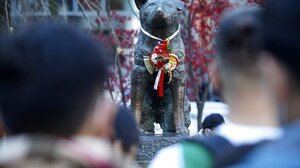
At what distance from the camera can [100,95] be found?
2.63 meters

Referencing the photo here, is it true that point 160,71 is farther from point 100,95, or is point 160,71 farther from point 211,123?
point 100,95

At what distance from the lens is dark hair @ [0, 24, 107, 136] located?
2518mm

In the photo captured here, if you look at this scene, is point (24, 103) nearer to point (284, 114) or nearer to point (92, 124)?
point (92, 124)

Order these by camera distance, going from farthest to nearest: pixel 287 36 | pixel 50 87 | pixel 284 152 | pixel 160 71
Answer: pixel 160 71, pixel 50 87, pixel 287 36, pixel 284 152

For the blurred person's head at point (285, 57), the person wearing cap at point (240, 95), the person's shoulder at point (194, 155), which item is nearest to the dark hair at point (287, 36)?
the blurred person's head at point (285, 57)

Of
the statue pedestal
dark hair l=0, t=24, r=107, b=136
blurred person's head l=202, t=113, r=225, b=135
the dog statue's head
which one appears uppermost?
dark hair l=0, t=24, r=107, b=136

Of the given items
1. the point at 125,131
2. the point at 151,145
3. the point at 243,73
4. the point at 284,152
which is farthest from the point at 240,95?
the point at 151,145

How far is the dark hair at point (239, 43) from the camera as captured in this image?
2781 mm

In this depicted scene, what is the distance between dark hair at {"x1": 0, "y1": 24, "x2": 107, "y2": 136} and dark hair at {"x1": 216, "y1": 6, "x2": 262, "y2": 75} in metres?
0.42

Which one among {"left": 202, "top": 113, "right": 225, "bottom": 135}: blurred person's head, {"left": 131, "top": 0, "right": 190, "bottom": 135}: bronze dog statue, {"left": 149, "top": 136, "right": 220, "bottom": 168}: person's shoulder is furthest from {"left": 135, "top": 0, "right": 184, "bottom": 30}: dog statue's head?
{"left": 149, "top": 136, "right": 220, "bottom": 168}: person's shoulder

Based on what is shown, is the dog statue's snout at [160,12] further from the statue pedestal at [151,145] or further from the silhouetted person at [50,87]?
the silhouetted person at [50,87]

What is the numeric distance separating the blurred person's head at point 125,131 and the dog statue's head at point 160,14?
4850 mm

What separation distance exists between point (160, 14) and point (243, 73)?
233 inches

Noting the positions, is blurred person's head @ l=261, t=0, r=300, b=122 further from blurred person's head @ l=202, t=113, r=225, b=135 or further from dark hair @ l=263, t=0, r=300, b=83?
blurred person's head @ l=202, t=113, r=225, b=135
